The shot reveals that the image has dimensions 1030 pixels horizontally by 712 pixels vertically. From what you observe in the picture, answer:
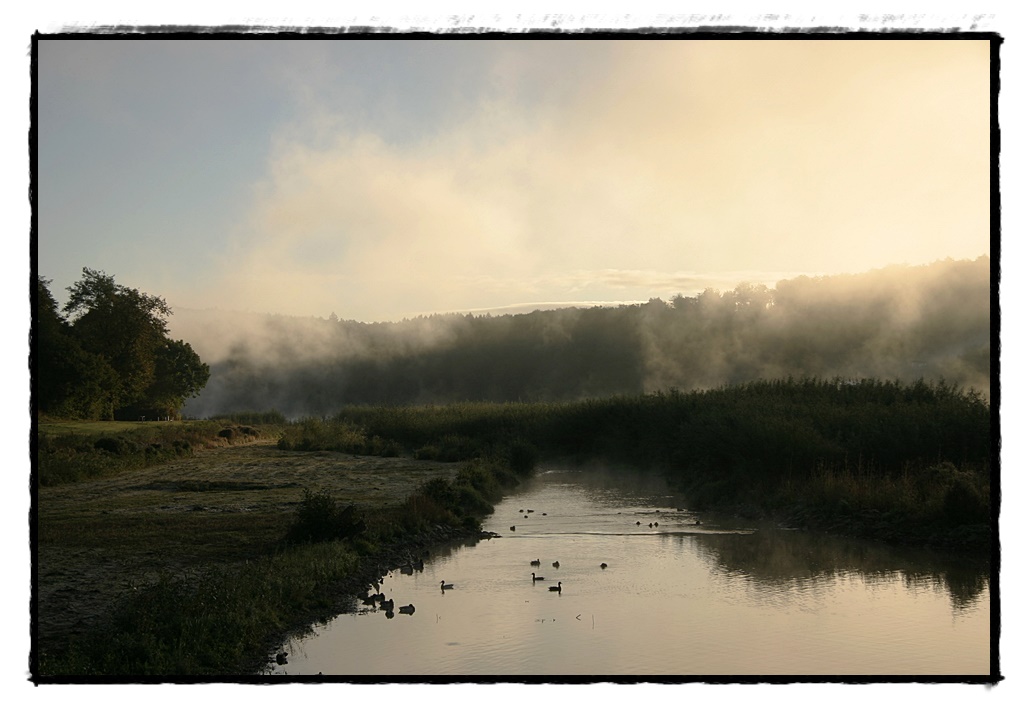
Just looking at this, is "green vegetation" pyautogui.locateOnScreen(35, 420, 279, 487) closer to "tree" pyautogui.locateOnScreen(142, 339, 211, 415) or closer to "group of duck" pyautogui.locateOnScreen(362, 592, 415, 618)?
"tree" pyautogui.locateOnScreen(142, 339, 211, 415)

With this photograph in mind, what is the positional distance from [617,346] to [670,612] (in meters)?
49.3

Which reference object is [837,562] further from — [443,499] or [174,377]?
[174,377]

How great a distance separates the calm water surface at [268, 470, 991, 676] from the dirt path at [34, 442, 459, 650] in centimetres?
284

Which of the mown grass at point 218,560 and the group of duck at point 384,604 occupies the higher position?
the mown grass at point 218,560

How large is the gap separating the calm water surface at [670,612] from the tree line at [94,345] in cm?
441

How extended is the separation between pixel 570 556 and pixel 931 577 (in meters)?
5.13

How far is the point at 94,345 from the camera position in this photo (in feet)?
57.7

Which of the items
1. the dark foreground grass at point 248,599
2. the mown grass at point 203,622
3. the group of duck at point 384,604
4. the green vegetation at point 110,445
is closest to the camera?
the mown grass at point 203,622

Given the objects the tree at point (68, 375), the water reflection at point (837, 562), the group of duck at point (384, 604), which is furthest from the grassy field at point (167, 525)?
the water reflection at point (837, 562)

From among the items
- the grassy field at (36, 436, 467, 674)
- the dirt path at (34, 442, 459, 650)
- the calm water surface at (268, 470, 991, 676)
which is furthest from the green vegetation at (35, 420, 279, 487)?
the calm water surface at (268, 470, 991, 676)

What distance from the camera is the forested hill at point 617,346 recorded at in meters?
24.1

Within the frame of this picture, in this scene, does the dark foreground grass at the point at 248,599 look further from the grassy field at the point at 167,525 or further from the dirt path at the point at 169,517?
the dirt path at the point at 169,517

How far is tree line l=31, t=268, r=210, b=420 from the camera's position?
1259 centimetres

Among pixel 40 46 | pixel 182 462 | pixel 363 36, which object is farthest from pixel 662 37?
pixel 182 462
